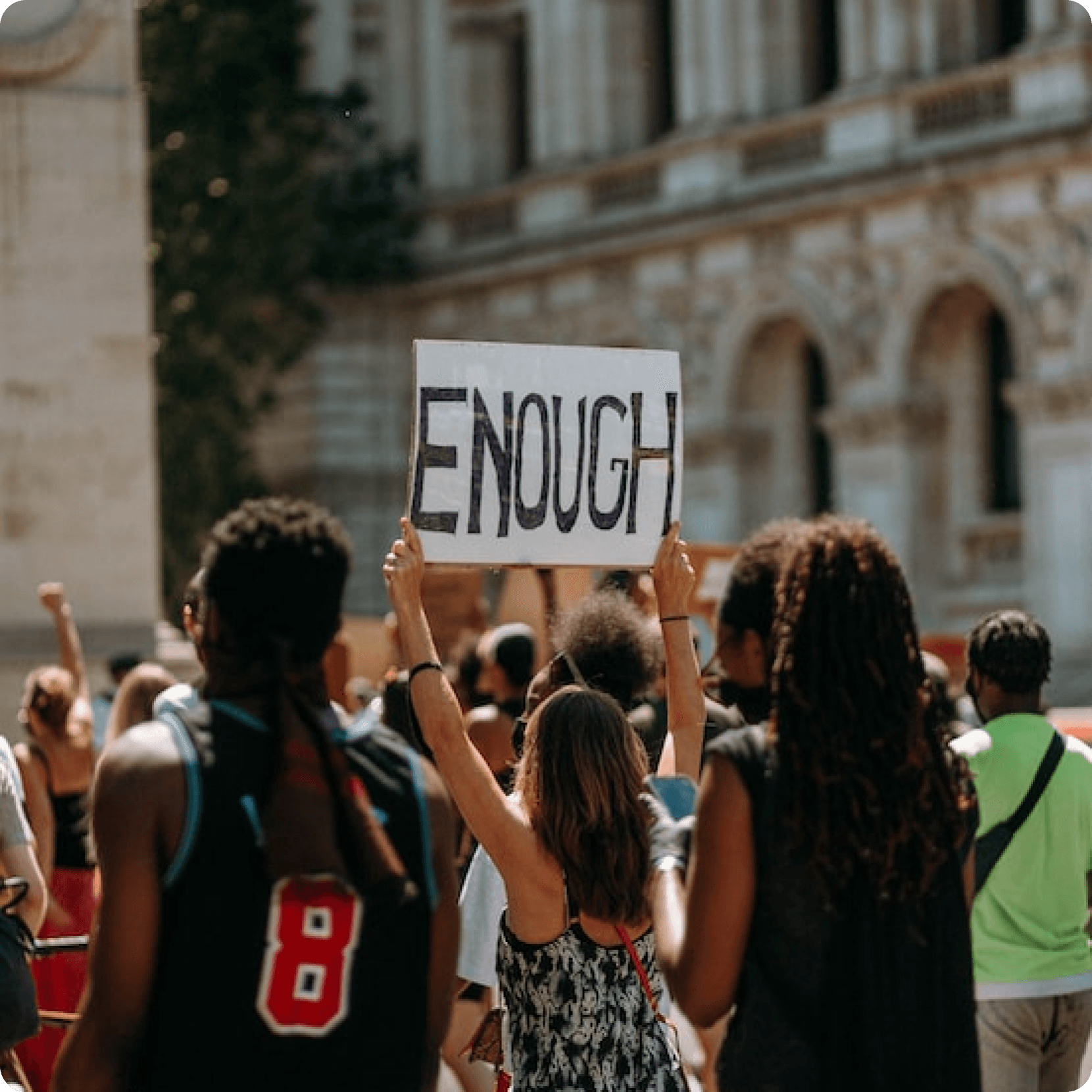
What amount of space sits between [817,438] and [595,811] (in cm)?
2364

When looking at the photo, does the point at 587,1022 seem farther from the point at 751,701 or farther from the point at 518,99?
the point at 518,99

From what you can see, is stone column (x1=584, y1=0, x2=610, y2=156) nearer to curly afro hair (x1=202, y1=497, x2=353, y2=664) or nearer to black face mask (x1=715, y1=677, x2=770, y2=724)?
black face mask (x1=715, y1=677, x2=770, y2=724)

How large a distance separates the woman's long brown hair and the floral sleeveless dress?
0.30ft

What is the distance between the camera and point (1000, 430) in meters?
26.3

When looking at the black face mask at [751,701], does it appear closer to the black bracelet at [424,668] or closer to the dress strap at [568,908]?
the dress strap at [568,908]

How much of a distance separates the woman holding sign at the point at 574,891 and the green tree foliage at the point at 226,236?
21.3 metres

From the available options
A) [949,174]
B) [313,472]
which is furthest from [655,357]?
[313,472]

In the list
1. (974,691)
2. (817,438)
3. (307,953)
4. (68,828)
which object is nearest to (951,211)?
(817,438)

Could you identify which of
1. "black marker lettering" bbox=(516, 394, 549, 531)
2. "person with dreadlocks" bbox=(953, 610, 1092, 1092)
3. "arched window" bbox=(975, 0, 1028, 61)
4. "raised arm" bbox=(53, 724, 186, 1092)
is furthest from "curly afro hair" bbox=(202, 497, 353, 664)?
"arched window" bbox=(975, 0, 1028, 61)

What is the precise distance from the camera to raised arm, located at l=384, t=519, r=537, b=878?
5078 millimetres

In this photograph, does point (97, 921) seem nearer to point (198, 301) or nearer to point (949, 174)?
point (949, 174)

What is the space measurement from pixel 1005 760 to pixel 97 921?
2.79 meters

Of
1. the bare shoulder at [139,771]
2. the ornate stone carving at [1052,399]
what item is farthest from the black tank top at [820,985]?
the ornate stone carving at [1052,399]

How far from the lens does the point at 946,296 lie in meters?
26.0
